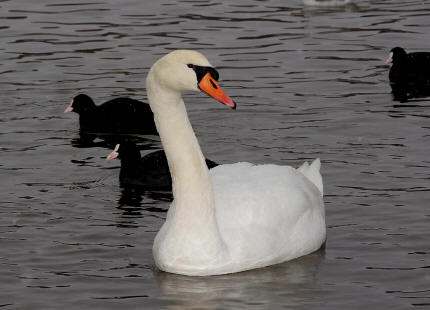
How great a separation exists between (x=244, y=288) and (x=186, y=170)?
3.49ft

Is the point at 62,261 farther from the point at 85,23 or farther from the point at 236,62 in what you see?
the point at 85,23

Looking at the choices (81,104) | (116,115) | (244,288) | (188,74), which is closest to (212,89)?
(188,74)

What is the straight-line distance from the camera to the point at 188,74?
33.7 feet

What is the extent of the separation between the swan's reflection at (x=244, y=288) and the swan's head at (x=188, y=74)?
154 cm

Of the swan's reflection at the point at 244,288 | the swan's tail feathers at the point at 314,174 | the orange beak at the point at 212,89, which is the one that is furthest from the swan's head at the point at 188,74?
the swan's tail feathers at the point at 314,174

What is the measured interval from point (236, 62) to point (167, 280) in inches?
379

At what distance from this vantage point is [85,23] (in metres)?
23.3

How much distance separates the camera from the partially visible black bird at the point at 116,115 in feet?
55.3

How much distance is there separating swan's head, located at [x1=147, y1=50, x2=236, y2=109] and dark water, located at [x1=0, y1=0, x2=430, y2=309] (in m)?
1.60

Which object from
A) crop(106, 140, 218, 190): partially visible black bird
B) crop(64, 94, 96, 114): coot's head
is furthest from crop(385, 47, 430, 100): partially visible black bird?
crop(106, 140, 218, 190): partially visible black bird

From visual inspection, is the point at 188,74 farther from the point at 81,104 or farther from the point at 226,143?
the point at 81,104

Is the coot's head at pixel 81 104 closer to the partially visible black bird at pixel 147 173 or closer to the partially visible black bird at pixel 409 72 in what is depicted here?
the partially visible black bird at pixel 147 173

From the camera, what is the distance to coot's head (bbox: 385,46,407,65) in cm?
1861

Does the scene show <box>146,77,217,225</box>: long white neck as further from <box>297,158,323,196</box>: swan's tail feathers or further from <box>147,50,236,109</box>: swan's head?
<box>297,158,323,196</box>: swan's tail feathers
